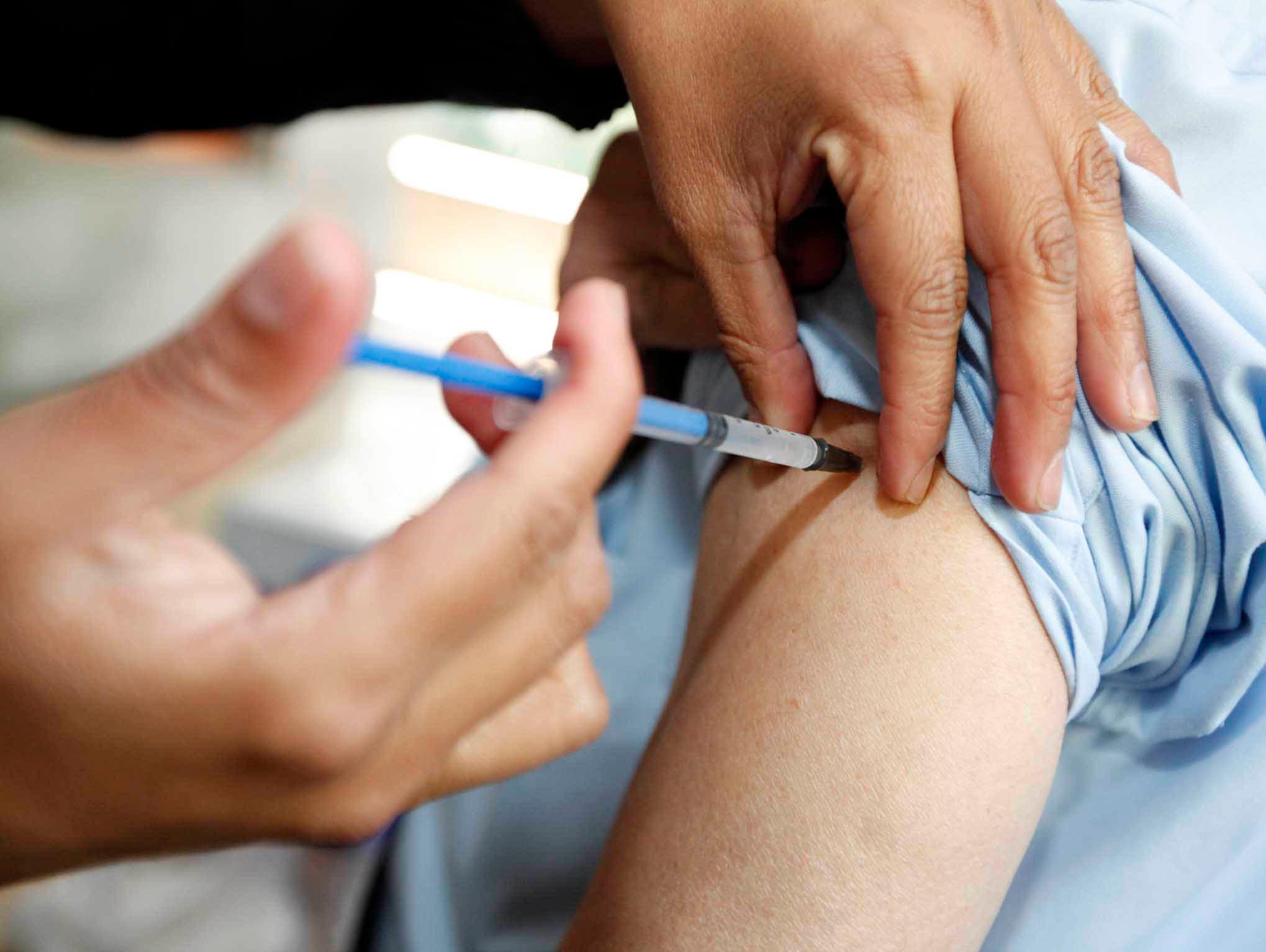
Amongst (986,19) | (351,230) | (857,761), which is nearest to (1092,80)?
(986,19)

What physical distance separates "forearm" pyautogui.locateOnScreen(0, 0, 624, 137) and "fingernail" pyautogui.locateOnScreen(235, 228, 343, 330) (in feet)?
2.50

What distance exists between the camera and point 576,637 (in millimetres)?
451

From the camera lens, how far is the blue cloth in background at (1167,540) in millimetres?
562

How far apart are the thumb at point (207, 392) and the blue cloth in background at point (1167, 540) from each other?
1.33 ft

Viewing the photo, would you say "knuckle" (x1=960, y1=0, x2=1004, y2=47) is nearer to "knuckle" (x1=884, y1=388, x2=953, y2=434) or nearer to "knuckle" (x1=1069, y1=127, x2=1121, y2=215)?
"knuckle" (x1=1069, y1=127, x2=1121, y2=215)

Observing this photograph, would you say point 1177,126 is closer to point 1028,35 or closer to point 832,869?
point 1028,35

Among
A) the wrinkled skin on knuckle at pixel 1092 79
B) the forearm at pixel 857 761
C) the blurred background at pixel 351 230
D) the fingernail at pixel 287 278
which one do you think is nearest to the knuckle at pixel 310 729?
the fingernail at pixel 287 278

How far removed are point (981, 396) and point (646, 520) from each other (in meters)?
0.41

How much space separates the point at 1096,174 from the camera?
58 cm

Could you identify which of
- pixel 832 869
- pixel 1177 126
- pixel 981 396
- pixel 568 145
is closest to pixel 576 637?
pixel 832 869

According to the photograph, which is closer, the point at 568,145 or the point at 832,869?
the point at 832,869

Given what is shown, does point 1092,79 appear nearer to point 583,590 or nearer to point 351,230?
point 583,590

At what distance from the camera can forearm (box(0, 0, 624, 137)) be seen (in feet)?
3.31

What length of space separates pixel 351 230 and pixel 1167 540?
5.81 ft
